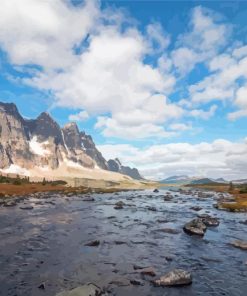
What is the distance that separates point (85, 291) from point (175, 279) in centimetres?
662

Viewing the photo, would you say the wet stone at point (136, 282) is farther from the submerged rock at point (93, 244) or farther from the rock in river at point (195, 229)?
the rock in river at point (195, 229)

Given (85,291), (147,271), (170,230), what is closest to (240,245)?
(170,230)

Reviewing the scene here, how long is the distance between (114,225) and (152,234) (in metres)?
9.07

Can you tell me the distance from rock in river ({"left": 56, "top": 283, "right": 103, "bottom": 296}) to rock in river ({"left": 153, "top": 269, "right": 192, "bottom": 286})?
4390 millimetres

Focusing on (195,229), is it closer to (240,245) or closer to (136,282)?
(240,245)

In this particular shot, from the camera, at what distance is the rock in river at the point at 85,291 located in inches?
728

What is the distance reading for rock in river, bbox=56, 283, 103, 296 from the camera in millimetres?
18500

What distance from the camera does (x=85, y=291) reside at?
748 inches

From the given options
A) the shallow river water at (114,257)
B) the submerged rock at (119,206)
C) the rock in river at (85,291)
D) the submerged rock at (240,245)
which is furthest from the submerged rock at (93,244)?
the submerged rock at (119,206)

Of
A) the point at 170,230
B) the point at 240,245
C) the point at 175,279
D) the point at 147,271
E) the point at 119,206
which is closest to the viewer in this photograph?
the point at 175,279

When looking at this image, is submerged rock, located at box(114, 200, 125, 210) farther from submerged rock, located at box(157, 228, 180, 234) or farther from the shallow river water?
submerged rock, located at box(157, 228, 180, 234)

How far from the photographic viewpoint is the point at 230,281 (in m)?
23.1

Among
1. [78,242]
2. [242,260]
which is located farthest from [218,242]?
[78,242]

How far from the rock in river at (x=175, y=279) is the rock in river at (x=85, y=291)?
4390 mm
